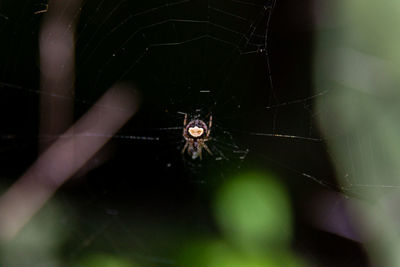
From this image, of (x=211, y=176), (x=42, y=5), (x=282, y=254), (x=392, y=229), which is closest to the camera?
(x=282, y=254)

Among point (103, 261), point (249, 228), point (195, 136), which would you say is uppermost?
point (195, 136)

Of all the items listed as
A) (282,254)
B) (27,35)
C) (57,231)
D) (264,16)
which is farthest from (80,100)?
(282,254)

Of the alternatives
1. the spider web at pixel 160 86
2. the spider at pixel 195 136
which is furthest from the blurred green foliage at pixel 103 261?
the spider at pixel 195 136

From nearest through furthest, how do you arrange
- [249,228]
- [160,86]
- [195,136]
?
[249,228]
[160,86]
[195,136]

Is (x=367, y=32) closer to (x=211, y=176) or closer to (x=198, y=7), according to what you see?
(x=198, y=7)

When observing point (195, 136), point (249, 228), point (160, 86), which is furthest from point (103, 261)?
point (195, 136)

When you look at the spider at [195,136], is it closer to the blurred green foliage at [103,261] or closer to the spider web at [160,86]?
the spider web at [160,86]

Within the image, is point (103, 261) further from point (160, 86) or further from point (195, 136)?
point (195, 136)

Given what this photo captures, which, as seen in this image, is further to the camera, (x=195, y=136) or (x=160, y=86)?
(x=195, y=136)
